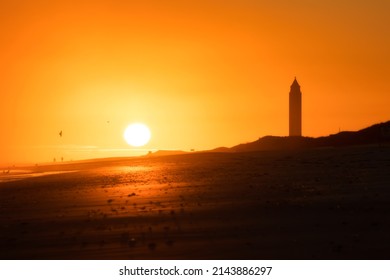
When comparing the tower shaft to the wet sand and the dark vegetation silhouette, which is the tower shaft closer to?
the dark vegetation silhouette

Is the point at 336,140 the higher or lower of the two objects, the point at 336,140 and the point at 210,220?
the higher

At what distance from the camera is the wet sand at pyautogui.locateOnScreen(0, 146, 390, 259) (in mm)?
12336

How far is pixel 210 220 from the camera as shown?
15812 millimetres

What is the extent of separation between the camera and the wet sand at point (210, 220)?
12336mm

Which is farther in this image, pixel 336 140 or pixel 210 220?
pixel 336 140

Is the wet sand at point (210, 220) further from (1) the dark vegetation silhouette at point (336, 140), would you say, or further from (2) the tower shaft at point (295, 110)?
(2) the tower shaft at point (295, 110)

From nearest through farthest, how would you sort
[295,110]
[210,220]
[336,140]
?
1. [210,220]
2. [336,140]
3. [295,110]

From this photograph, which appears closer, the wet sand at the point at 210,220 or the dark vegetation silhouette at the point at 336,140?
the wet sand at the point at 210,220

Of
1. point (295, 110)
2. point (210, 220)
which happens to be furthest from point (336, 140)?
point (210, 220)

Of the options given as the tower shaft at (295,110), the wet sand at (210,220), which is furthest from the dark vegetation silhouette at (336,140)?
the wet sand at (210,220)

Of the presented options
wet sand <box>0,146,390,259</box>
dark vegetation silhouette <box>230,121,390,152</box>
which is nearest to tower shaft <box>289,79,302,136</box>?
dark vegetation silhouette <box>230,121,390,152</box>

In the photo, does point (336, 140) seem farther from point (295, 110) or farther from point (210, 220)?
point (210, 220)

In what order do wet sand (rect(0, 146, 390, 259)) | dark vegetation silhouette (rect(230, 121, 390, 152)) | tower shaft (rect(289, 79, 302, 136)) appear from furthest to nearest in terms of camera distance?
tower shaft (rect(289, 79, 302, 136)) < dark vegetation silhouette (rect(230, 121, 390, 152)) < wet sand (rect(0, 146, 390, 259))
